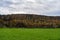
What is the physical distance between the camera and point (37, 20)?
35094 millimetres

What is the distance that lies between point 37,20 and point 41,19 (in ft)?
3.45

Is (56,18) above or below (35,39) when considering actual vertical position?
below

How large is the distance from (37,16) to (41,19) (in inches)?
41.8

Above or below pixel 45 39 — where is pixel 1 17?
below

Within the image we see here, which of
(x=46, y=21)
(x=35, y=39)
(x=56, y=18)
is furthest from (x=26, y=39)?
(x=56, y=18)

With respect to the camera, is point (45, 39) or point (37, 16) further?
point (37, 16)

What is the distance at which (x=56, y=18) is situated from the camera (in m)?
36.2

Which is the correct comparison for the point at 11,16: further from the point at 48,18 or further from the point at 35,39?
the point at 35,39

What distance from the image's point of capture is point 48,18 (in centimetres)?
3503

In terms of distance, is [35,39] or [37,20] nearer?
[35,39]

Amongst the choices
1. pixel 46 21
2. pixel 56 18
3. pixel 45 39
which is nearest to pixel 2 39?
pixel 45 39

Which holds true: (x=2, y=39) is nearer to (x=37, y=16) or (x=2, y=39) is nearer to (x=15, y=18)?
(x=37, y=16)

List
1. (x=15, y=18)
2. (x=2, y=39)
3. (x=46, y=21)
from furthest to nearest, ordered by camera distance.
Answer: (x=15, y=18)
(x=46, y=21)
(x=2, y=39)

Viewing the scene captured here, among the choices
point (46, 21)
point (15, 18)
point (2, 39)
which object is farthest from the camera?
point (15, 18)
